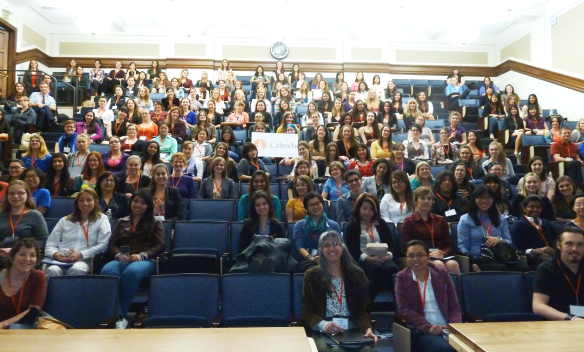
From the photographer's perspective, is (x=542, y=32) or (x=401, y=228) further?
(x=542, y=32)

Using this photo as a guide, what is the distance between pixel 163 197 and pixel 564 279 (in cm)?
307

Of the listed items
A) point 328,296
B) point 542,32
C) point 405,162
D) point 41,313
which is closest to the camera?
point 41,313

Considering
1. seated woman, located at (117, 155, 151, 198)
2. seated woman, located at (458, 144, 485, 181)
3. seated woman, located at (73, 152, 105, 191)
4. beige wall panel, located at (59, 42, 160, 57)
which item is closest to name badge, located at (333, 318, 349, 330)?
seated woman, located at (117, 155, 151, 198)

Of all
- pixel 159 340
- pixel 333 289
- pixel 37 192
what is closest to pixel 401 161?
pixel 333 289

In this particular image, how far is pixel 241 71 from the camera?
1172cm

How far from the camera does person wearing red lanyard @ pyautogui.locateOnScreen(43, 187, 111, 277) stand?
125 inches

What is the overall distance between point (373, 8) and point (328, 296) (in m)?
8.70

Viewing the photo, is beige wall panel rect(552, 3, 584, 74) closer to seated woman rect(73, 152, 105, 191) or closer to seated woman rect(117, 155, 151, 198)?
seated woman rect(117, 155, 151, 198)

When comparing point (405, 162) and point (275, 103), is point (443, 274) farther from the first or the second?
point (275, 103)

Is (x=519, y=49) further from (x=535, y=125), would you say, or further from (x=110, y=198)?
(x=110, y=198)

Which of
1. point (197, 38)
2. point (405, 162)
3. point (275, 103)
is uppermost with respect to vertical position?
point (197, 38)

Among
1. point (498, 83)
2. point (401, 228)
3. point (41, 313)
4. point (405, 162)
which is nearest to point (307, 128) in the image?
point (405, 162)

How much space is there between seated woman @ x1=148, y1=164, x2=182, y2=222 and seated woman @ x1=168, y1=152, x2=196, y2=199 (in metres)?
0.46

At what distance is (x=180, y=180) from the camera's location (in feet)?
15.4
